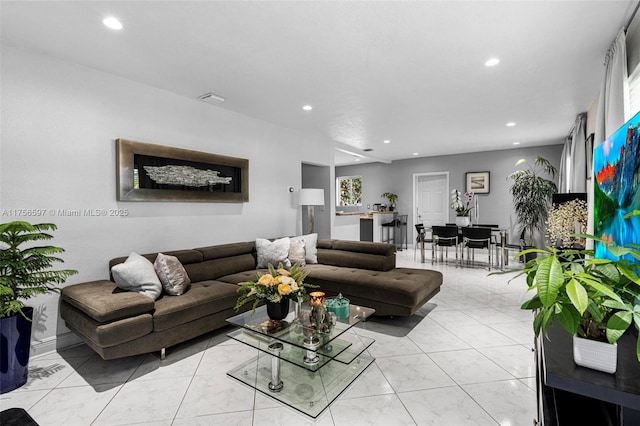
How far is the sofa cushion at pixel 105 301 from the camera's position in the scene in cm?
229

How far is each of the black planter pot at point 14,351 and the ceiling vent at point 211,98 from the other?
9.01 feet

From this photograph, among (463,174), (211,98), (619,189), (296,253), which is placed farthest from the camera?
(463,174)

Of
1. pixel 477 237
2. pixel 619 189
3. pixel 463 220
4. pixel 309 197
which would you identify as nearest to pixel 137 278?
pixel 309 197

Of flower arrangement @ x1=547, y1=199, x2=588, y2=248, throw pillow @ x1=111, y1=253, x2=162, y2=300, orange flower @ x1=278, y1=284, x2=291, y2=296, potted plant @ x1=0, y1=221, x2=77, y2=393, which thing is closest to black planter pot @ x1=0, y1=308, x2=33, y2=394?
potted plant @ x1=0, y1=221, x2=77, y2=393

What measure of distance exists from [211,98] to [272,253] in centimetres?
211

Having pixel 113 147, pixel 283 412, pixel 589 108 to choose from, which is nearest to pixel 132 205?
pixel 113 147

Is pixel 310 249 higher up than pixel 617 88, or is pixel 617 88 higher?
pixel 617 88

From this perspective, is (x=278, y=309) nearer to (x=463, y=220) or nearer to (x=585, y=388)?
(x=585, y=388)

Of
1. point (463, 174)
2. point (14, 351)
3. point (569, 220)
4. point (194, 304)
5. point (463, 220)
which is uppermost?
point (463, 174)

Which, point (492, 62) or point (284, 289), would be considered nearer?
point (284, 289)

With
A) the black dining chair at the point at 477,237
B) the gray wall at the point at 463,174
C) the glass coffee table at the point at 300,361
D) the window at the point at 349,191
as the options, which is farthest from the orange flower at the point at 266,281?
the window at the point at 349,191

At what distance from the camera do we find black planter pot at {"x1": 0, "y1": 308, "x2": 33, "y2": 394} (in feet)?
7.07

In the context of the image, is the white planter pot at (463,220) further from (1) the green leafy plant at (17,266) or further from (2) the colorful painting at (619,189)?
(1) the green leafy plant at (17,266)

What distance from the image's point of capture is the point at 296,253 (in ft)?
14.0
